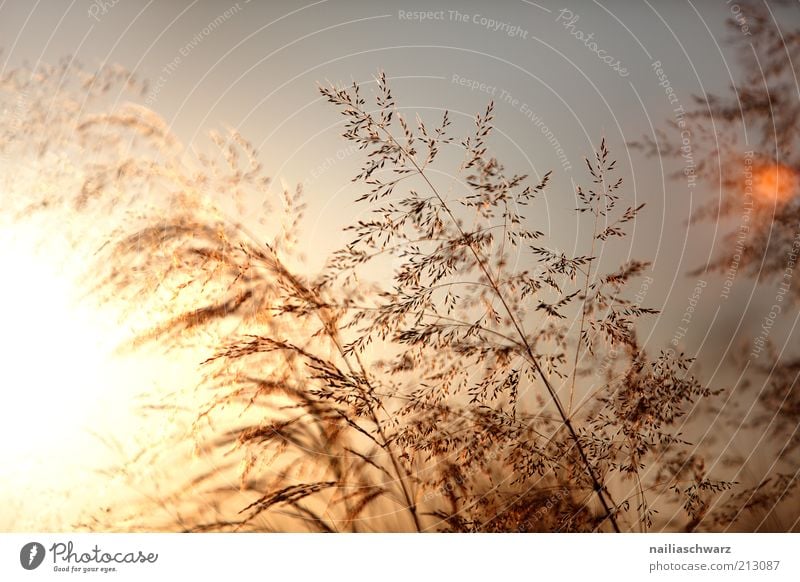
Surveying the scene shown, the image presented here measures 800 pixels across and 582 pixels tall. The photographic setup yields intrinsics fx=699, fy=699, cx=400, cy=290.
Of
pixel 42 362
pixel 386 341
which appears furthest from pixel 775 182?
pixel 42 362

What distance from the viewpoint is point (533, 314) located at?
1804 millimetres

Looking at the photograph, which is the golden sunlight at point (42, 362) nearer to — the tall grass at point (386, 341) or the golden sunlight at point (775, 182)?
the tall grass at point (386, 341)

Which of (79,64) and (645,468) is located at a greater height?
(79,64)

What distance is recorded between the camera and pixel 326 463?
1.79 metres

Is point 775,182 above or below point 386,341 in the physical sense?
above

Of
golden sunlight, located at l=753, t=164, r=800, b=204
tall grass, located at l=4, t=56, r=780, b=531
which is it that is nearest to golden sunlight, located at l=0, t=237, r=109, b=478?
tall grass, located at l=4, t=56, r=780, b=531

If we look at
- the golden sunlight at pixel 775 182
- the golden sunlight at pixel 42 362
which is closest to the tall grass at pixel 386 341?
the golden sunlight at pixel 42 362

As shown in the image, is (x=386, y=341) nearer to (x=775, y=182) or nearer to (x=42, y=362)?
(x=42, y=362)

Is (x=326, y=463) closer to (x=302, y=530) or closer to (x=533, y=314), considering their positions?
(x=302, y=530)

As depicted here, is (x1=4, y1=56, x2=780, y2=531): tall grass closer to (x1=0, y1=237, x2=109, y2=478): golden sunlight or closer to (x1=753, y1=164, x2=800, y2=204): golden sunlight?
(x1=0, y1=237, x2=109, y2=478): golden sunlight

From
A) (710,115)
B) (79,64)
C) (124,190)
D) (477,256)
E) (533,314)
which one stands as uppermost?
(79,64)
